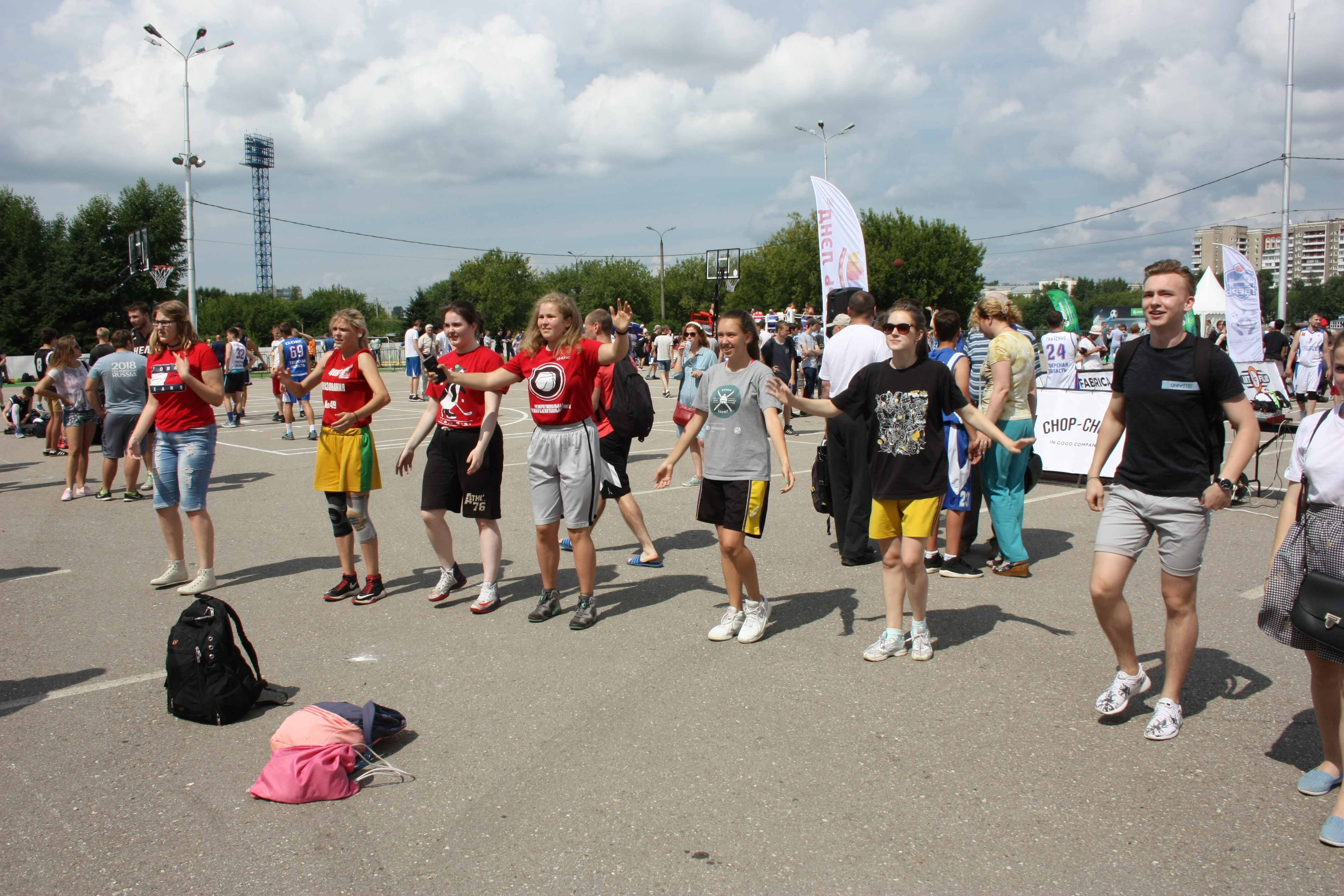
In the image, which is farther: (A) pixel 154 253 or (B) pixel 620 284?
(B) pixel 620 284

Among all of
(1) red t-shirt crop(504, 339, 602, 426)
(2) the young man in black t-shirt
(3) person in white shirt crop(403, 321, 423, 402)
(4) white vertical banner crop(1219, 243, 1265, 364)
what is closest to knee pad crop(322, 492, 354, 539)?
(1) red t-shirt crop(504, 339, 602, 426)

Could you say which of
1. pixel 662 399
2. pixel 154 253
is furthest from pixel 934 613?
pixel 154 253

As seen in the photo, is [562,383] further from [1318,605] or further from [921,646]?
[1318,605]

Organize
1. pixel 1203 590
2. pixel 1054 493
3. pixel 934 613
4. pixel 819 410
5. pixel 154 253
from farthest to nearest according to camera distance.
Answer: pixel 154 253 → pixel 1054 493 → pixel 1203 590 → pixel 934 613 → pixel 819 410

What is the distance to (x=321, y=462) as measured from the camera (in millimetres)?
5871

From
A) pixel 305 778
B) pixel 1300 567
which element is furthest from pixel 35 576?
pixel 1300 567

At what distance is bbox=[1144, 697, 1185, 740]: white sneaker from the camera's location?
3727 mm

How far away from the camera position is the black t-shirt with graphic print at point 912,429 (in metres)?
4.56

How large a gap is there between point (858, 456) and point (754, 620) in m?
2.12

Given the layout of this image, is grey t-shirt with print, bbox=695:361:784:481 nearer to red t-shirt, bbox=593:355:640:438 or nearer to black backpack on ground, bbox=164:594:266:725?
red t-shirt, bbox=593:355:640:438

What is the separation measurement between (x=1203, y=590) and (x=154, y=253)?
215 ft

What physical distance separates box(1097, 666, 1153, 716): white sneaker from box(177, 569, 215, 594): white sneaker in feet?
18.3

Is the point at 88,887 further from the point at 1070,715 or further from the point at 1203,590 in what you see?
the point at 1203,590

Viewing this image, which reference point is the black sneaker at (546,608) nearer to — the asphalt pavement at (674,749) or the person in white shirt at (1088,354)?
the asphalt pavement at (674,749)
